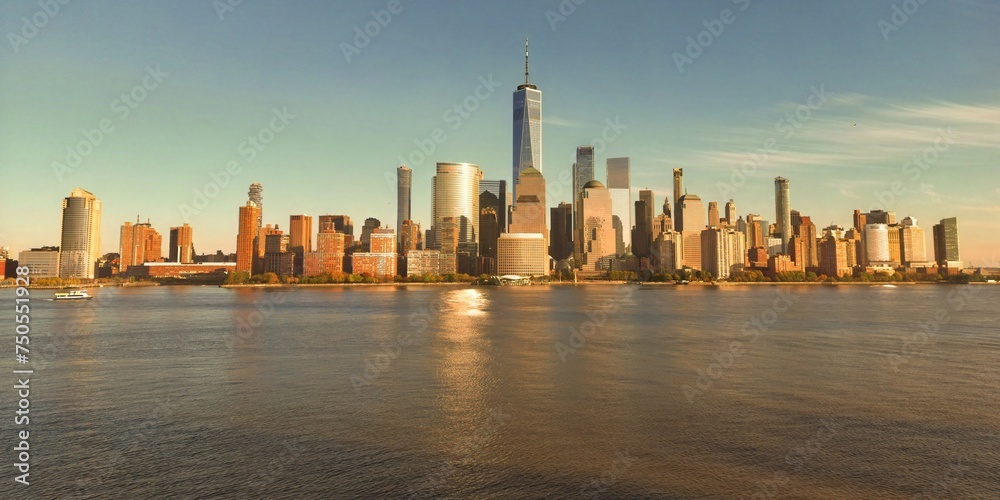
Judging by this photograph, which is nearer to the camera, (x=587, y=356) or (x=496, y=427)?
(x=496, y=427)

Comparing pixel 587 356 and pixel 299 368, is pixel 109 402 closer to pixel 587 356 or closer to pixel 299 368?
pixel 299 368

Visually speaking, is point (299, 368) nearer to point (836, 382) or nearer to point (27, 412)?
point (27, 412)

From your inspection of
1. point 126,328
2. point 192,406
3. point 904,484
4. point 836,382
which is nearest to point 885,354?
point 836,382

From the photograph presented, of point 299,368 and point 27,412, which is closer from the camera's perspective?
point 27,412

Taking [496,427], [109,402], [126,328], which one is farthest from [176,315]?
[496,427]

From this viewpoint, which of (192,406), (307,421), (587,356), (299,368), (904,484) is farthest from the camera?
(587,356)

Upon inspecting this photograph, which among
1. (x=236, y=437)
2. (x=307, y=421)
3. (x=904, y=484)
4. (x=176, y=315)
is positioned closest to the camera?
(x=904, y=484)

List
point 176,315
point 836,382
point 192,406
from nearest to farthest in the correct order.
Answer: point 192,406
point 836,382
point 176,315

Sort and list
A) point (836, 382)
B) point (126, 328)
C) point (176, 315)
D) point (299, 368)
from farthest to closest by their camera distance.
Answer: point (176, 315)
point (126, 328)
point (299, 368)
point (836, 382)
